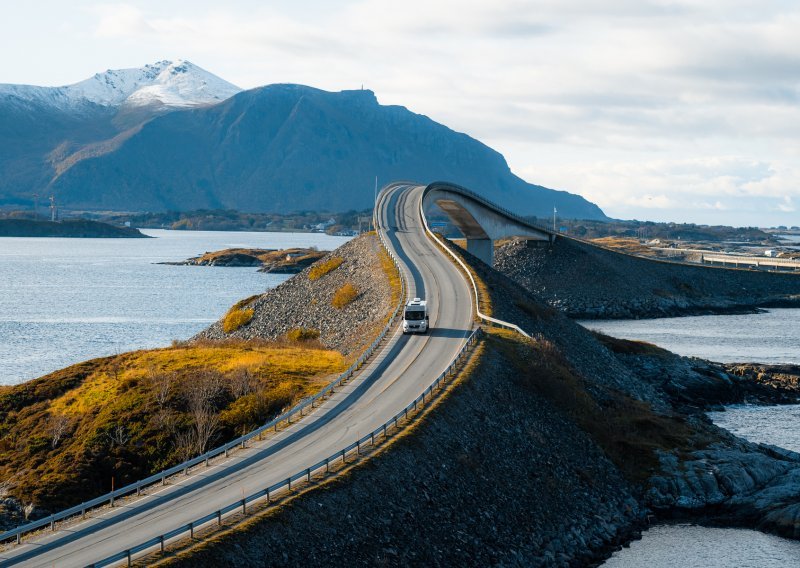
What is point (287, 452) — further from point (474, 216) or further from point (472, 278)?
point (474, 216)

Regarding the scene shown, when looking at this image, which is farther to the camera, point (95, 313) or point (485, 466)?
point (95, 313)

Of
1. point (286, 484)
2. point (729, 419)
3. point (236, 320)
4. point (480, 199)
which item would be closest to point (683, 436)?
point (729, 419)

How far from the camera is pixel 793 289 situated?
176125mm

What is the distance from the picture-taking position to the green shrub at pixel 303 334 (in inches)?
2950

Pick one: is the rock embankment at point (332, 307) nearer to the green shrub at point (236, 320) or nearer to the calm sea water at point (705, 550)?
the green shrub at point (236, 320)

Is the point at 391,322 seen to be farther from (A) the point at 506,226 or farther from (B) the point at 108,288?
(B) the point at 108,288

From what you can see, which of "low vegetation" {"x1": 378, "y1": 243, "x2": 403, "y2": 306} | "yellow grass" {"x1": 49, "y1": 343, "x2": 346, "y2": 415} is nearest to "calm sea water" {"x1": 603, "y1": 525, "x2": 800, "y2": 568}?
"yellow grass" {"x1": 49, "y1": 343, "x2": 346, "y2": 415}

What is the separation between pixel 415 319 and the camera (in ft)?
210

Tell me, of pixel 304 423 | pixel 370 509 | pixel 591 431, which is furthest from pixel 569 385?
pixel 370 509

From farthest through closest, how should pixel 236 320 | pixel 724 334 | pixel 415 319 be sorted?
pixel 724 334 → pixel 236 320 → pixel 415 319

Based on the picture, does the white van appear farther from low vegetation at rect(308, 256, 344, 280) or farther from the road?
low vegetation at rect(308, 256, 344, 280)

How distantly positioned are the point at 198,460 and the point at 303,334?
38.5 m

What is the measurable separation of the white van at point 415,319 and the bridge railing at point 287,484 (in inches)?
462

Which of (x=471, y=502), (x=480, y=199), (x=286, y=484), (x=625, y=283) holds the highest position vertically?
(x=480, y=199)
